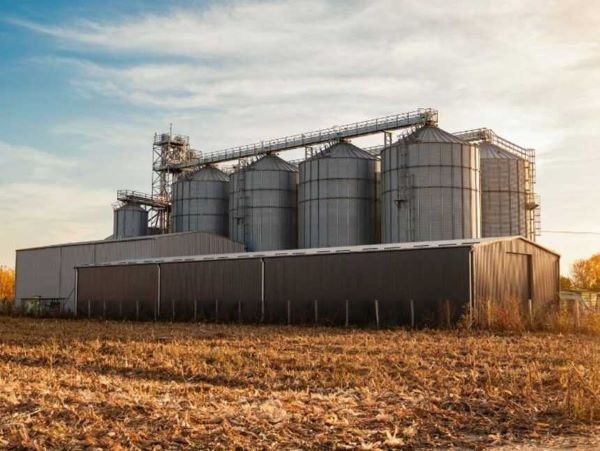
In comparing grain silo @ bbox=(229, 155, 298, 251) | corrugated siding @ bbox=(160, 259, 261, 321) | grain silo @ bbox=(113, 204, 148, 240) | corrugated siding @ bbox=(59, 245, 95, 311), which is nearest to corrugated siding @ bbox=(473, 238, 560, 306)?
corrugated siding @ bbox=(160, 259, 261, 321)

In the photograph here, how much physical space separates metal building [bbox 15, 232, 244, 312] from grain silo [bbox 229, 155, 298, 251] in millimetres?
1680

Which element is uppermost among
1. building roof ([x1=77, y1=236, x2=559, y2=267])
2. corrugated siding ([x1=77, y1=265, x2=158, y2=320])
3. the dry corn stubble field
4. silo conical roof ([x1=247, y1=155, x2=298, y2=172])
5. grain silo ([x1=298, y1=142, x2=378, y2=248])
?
silo conical roof ([x1=247, y1=155, x2=298, y2=172])

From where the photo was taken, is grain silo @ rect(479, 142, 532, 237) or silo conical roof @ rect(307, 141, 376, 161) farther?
silo conical roof @ rect(307, 141, 376, 161)

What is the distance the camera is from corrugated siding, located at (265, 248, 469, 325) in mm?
35000

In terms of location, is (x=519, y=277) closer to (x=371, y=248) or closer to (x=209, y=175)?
(x=371, y=248)

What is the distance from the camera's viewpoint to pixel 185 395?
45.2 feet

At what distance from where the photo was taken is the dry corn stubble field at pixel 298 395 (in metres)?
10.6

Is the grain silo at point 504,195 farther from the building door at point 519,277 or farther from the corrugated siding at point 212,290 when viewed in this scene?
the corrugated siding at point 212,290

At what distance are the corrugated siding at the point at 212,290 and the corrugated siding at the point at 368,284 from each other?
1302 millimetres

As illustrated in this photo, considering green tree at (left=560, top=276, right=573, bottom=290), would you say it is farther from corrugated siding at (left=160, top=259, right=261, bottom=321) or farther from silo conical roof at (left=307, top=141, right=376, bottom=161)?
corrugated siding at (left=160, top=259, right=261, bottom=321)

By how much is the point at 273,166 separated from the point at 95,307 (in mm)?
18892

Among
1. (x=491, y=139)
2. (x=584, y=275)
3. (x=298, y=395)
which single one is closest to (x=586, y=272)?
(x=584, y=275)

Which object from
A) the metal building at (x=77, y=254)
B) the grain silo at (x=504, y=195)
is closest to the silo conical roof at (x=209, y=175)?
the metal building at (x=77, y=254)

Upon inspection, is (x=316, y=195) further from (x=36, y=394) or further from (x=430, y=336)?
(x=36, y=394)
